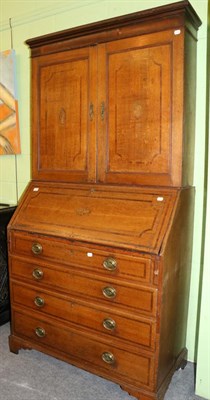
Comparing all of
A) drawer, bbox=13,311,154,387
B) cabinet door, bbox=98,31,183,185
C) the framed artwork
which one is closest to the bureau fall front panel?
cabinet door, bbox=98,31,183,185

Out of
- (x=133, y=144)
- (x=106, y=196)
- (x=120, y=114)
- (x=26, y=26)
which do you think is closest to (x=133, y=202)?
(x=106, y=196)

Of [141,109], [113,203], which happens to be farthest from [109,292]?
[141,109]

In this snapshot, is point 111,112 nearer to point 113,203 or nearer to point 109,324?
point 113,203

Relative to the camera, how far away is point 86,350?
181 centimetres

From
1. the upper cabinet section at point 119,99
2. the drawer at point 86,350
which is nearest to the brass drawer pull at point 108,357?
the drawer at point 86,350

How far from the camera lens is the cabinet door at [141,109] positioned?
64.2 inches

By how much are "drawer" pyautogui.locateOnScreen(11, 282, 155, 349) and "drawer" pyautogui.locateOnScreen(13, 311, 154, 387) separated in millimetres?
65

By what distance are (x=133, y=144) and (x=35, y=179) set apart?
762 millimetres

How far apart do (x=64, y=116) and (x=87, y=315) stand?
1.19m

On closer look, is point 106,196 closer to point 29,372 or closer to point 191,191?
point 191,191

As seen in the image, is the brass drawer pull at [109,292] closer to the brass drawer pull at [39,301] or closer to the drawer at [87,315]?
the drawer at [87,315]

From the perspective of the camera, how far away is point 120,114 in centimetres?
178

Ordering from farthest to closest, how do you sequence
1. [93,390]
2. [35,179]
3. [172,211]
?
[35,179] < [93,390] < [172,211]

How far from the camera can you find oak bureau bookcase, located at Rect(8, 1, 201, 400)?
5.26ft
